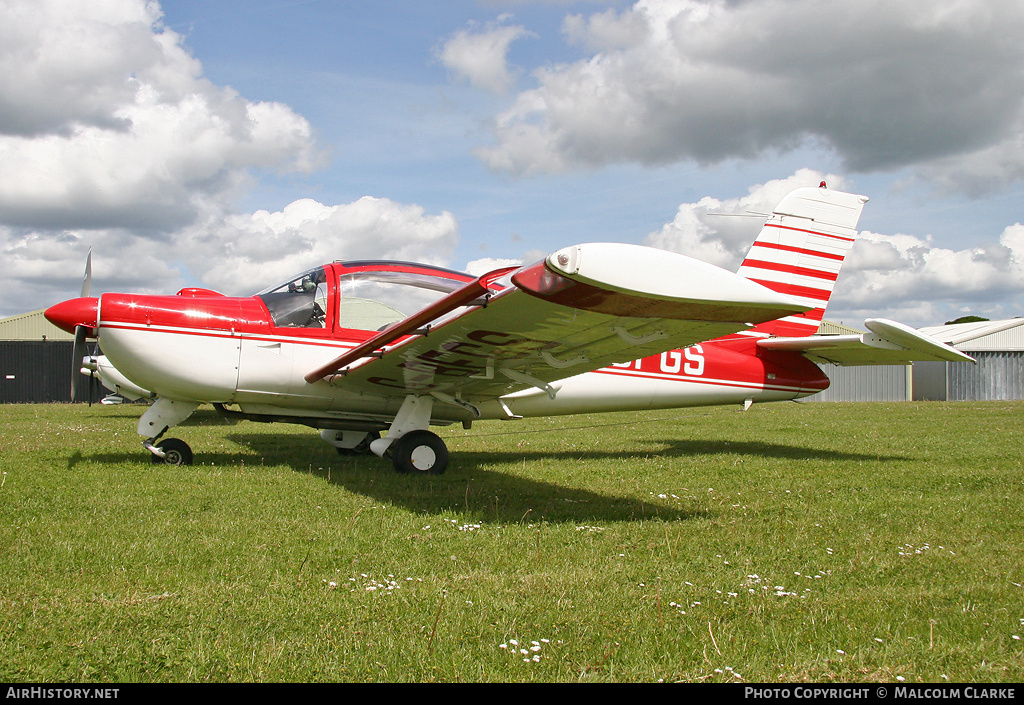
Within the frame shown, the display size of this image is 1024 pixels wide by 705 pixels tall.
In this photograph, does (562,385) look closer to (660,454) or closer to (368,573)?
(660,454)

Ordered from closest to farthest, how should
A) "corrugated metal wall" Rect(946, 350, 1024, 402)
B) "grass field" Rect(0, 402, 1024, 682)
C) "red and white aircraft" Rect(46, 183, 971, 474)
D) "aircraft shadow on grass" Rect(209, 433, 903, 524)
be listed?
"grass field" Rect(0, 402, 1024, 682), "red and white aircraft" Rect(46, 183, 971, 474), "aircraft shadow on grass" Rect(209, 433, 903, 524), "corrugated metal wall" Rect(946, 350, 1024, 402)

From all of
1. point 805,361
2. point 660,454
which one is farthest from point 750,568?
point 805,361

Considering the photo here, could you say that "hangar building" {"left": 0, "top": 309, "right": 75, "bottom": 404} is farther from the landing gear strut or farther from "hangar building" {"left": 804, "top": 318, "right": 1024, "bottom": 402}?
"hangar building" {"left": 804, "top": 318, "right": 1024, "bottom": 402}

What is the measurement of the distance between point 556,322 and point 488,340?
2.51 ft

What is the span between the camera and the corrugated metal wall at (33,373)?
2953cm

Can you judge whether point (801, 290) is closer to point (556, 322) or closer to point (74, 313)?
point (556, 322)

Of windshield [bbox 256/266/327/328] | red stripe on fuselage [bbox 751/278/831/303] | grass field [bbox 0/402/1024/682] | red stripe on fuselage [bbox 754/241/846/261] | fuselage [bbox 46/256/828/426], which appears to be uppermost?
red stripe on fuselage [bbox 754/241/846/261]

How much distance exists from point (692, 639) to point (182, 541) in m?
2.89

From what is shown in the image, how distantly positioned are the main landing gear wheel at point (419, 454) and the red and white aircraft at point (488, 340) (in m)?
0.02

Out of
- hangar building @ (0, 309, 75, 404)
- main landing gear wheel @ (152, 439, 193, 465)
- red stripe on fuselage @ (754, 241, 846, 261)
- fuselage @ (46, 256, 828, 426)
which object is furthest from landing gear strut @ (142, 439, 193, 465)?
hangar building @ (0, 309, 75, 404)

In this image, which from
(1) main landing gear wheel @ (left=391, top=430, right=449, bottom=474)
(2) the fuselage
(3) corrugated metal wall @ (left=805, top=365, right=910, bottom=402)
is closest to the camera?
(2) the fuselage

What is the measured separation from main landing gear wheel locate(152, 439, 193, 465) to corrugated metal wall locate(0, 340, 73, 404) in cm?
2737

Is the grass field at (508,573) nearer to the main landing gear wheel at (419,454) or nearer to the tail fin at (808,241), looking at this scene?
the main landing gear wheel at (419,454)

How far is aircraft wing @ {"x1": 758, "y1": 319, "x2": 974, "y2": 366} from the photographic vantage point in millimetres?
5809
